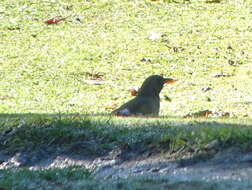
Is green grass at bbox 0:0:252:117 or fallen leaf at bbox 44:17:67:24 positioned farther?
fallen leaf at bbox 44:17:67:24

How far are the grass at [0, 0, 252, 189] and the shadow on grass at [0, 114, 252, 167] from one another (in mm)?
13

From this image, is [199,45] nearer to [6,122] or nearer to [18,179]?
[6,122]

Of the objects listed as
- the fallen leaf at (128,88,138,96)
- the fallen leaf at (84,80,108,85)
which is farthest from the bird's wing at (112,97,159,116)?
the fallen leaf at (84,80,108,85)

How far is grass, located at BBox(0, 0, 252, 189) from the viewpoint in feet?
26.8

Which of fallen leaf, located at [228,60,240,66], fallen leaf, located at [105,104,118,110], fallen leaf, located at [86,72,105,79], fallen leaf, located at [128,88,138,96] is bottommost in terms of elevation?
fallen leaf, located at [86,72,105,79]

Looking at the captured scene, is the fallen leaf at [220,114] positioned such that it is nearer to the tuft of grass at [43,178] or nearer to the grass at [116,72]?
the grass at [116,72]

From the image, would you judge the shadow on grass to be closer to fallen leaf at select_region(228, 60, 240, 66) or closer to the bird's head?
the bird's head

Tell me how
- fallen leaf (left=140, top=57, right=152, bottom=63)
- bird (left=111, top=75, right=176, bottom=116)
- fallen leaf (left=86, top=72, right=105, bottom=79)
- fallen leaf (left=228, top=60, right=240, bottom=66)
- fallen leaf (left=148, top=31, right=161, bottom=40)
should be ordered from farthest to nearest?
fallen leaf (left=148, top=31, right=161, bottom=40) < fallen leaf (left=140, top=57, right=152, bottom=63) < fallen leaf (left=228, top=60, right=240, bottom=66) < fallen leaf (left=86, top=72, right=105, bottom=79) < bird (left=111, top=75, right=176, bottom=116)

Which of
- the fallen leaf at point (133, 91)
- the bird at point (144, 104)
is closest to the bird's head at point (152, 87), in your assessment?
the bird at point (144, 104)

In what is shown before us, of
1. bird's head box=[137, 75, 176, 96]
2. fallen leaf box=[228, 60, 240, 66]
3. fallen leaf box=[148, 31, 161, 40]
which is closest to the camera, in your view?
bird's head box=[137, 75, 176, 96]

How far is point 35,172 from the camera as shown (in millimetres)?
7461

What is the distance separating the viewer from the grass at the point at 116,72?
816cm

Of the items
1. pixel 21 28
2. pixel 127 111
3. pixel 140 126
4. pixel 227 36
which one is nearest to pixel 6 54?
pixel 21 28

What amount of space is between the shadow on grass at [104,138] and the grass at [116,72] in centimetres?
1
